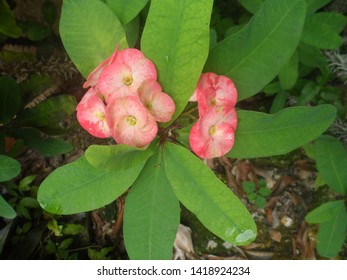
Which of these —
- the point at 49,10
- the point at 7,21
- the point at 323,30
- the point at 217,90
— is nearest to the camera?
the point at 217,90

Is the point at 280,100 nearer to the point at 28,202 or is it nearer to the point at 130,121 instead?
the point at 130,121

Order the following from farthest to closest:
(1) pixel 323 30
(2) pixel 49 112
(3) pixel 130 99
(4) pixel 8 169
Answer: (2) pixel 49 112 < (1) pixel 323 30 < (4) pixel 8 169 < (3) pixel 130 99

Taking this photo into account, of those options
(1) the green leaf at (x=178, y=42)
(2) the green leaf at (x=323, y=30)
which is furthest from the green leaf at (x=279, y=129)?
(2) the green leaf at (x=323, y=30)

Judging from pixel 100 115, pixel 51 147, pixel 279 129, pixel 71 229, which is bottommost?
pixel 71 229

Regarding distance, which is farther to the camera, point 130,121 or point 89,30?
point 89,30

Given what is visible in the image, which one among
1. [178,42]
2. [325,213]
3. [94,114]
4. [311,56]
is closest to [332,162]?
[325,213]

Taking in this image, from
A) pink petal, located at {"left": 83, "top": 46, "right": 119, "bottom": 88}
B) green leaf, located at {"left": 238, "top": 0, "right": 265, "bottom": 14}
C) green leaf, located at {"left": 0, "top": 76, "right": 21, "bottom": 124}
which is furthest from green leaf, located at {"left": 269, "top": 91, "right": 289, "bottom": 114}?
green leaf, located at {"left": 0, "top": 76, "right": 21, "bottom": 124}

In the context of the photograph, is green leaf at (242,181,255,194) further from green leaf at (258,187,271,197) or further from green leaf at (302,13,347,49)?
green leaf at (302,13,347,49)
